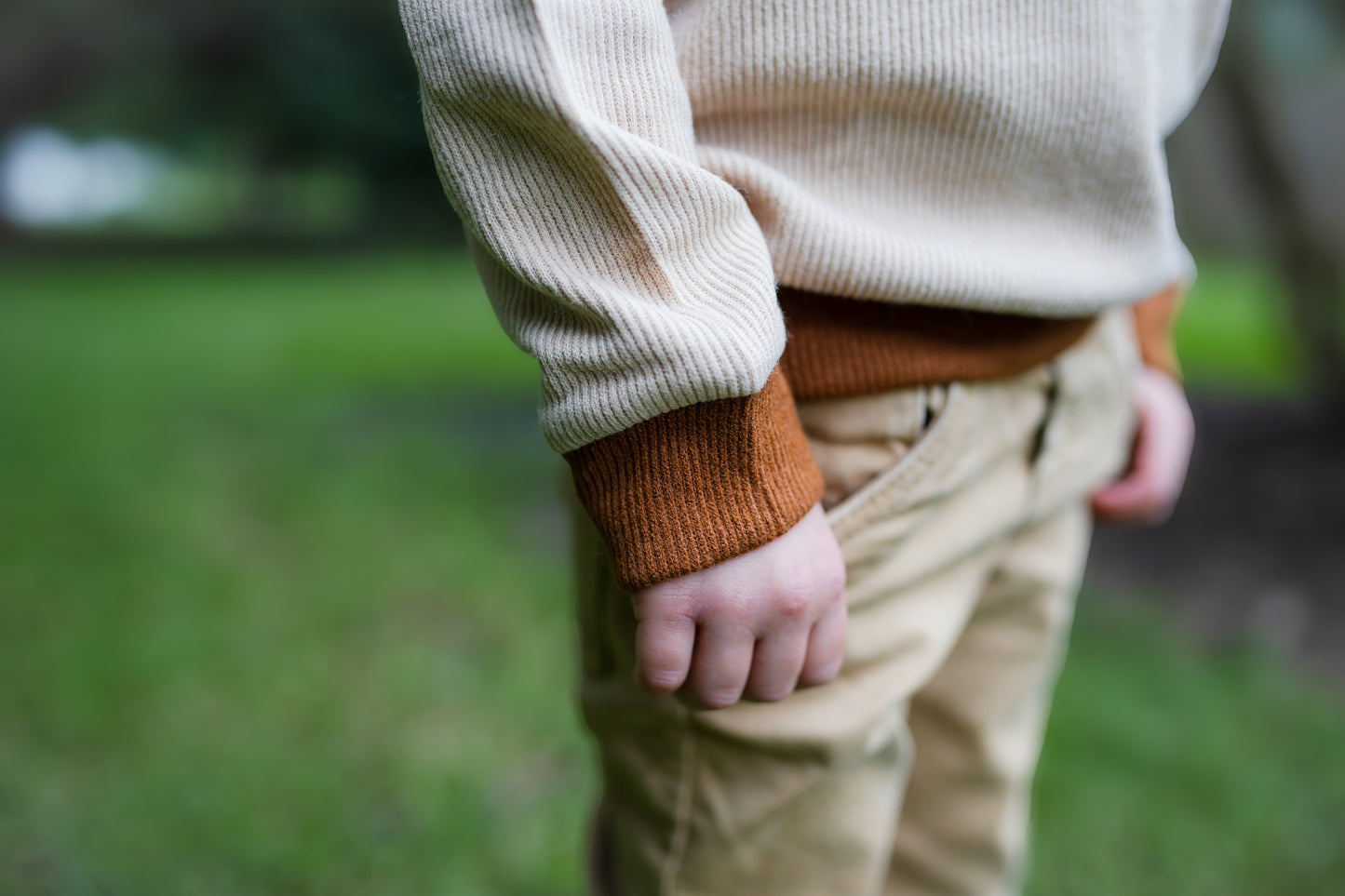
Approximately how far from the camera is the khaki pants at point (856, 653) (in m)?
0.81

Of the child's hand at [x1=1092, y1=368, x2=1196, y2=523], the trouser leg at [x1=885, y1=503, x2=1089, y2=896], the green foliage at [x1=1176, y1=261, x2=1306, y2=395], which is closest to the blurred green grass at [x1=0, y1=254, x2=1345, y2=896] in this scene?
the green foliage at [x1=1176, y1=261, x2=1306, y2=395]

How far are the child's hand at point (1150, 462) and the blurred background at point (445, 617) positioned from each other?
0.59m

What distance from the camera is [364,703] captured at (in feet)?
7.09

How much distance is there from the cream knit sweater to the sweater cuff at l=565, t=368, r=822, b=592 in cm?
3

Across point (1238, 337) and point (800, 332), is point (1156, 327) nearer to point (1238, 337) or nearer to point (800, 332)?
point (800, 332)

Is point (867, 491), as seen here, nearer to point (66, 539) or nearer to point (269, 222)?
point (66, 539)

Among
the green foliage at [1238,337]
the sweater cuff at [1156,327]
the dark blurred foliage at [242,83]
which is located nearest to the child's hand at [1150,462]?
the sweater cuff at [1156,327]

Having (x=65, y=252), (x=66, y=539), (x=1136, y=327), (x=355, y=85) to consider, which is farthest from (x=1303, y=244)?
(x=65, y=252)

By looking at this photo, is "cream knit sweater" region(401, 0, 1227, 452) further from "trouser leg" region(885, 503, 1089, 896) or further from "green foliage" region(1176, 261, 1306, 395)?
"green foliage" region(1176, 261, 1306, 395)

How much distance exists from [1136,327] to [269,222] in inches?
620

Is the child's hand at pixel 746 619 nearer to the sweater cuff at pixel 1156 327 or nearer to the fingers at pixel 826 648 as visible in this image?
the fingers at pixel 826 648

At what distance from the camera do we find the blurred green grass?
1.72 m

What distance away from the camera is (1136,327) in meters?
1.21

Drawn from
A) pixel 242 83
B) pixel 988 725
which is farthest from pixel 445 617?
pixel 242 83
